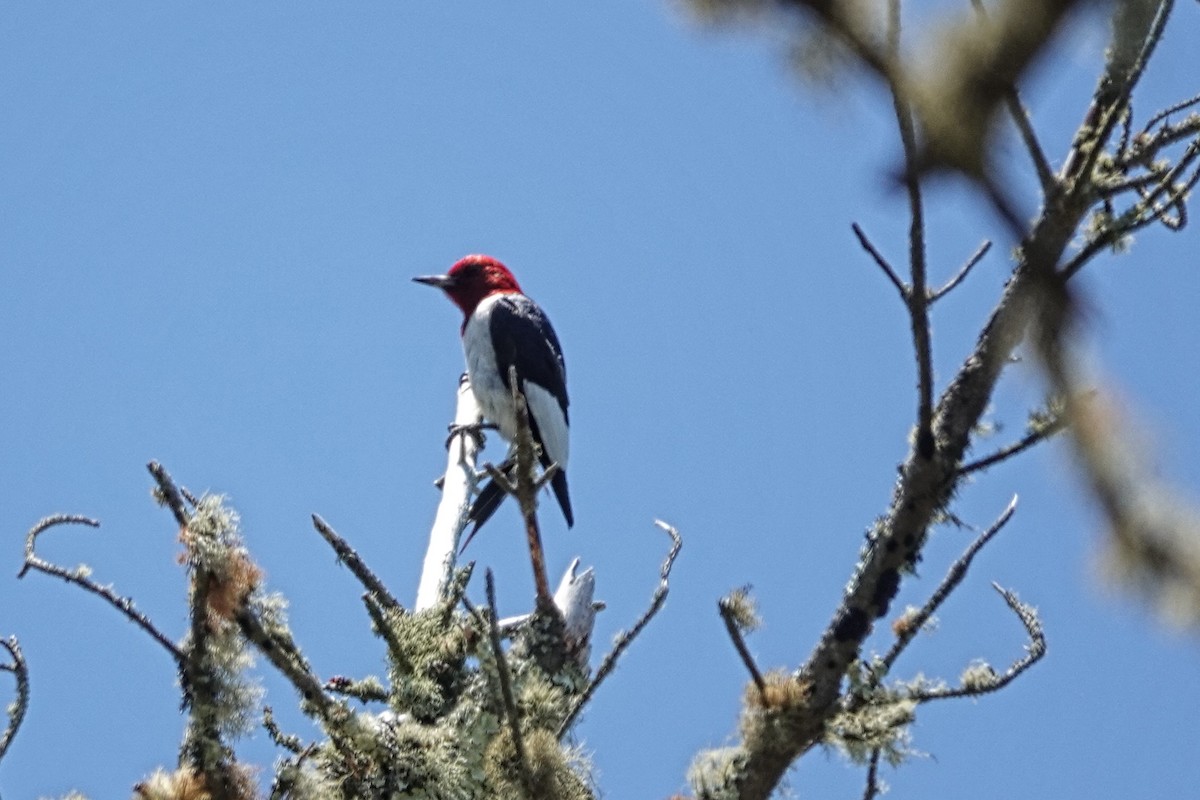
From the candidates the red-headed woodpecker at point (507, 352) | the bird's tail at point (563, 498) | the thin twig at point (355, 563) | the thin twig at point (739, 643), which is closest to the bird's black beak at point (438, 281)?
the red-headed woodpecker at point (507, 352)

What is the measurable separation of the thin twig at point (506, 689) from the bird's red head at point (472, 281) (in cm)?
405

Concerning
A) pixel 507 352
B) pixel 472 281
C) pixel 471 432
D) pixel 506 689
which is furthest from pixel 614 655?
pixel 472 281

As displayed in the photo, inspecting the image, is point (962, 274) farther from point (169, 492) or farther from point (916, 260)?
point (169, 492)

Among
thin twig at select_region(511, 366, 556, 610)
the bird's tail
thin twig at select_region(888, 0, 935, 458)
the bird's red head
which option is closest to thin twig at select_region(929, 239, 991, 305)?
thin twig at select_region(888, 0, 935, 458)

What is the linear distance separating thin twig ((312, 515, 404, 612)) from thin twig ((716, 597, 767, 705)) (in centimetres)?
126

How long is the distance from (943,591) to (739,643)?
1.54ft

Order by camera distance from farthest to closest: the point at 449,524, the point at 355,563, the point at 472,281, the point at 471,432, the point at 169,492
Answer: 1. the point at 472,281
2. the point at 471,432
3. the point at 449,524
4. the point at 355,563
5. the point at 169,492

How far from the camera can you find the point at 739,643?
2270mm

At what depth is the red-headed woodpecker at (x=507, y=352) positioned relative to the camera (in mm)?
5516

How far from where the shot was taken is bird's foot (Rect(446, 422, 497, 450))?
186 inches

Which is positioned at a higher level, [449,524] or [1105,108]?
[449,524]

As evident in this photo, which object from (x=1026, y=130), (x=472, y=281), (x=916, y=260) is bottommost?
(x=1026, y=130)

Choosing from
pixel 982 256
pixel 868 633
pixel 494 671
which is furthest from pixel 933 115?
pixel 494 671

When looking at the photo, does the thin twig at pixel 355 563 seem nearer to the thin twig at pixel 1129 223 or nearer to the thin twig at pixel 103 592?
the thin twig at pixel 103 592
